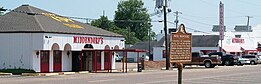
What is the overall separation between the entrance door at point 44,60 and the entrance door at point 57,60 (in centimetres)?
94

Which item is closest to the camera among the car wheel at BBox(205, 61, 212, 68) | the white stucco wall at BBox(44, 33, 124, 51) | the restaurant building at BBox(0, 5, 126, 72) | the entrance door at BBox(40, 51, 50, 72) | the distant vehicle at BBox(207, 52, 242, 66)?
the restaurant building at BBox(0, 5, 126, 72)

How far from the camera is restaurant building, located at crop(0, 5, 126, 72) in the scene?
43.3m

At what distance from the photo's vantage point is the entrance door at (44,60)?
4394cm

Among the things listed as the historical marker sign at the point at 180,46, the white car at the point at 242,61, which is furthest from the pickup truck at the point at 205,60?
the historical marker sign at the point at 180,46

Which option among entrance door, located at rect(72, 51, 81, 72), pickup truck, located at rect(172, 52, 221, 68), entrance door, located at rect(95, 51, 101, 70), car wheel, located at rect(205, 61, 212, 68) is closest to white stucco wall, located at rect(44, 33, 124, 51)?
entrance door, located at rect(95, 51, 101, 70)

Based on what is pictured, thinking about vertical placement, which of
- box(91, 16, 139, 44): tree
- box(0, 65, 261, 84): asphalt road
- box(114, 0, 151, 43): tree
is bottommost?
box(0, 65, 261, 84): asphalt road

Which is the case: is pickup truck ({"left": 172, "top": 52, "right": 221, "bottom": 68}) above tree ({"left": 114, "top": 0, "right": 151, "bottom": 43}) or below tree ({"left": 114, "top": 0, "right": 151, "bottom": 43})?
below

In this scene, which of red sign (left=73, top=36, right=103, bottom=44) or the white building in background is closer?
red sign (left=73, top=36, right=103, bottom=44)

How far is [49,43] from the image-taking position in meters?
43.7

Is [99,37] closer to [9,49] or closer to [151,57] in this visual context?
[9,49]

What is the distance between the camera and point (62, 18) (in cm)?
5247

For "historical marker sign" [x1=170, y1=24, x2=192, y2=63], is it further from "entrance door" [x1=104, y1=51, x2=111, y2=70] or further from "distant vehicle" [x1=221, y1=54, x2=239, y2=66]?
"distant vehicle" [x1=221, y1=54, x2=239, y2=66]

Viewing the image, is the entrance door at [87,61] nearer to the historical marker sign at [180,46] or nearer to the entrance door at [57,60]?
the entrance door at [57,60]

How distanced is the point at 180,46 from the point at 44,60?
110ft
